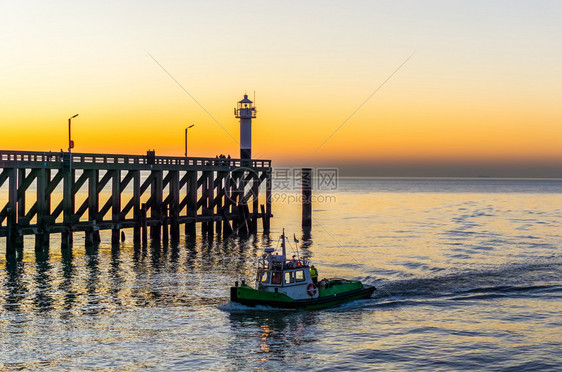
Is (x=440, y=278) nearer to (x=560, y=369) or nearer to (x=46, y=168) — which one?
(x=560, y=369)

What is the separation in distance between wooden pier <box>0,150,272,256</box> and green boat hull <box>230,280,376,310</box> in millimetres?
16493

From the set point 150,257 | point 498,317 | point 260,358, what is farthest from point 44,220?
point 498,317

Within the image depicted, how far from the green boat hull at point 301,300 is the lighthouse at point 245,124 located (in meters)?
36.4

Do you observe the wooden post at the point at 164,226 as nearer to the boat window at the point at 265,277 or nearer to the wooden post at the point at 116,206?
the wooden post at the point at 116,206

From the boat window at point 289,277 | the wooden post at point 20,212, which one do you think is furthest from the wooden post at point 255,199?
the boat window at point 289,277

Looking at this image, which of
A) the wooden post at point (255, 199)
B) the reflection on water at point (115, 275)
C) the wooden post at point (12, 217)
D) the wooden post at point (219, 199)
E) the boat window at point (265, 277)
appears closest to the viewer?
the boat window at point (265, 277)

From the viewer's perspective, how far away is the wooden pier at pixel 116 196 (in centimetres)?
4100

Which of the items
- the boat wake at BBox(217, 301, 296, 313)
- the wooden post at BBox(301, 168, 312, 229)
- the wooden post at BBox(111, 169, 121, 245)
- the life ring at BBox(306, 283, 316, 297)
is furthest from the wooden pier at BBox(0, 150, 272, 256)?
the life ring at BBox(306, 283, 316, 297)

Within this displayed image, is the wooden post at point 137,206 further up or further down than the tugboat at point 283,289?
further up

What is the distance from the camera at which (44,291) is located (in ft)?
103

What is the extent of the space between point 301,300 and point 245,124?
1560 inches

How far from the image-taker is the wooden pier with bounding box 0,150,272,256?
41000 mm

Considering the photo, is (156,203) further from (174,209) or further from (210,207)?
(210,207)

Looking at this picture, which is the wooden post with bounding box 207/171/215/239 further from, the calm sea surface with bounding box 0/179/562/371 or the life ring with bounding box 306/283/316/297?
the life ring with bounding box 306/283/316/297
